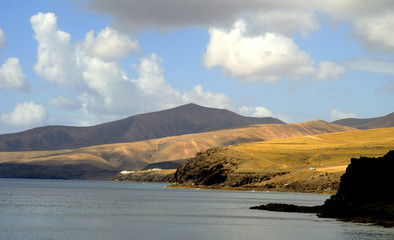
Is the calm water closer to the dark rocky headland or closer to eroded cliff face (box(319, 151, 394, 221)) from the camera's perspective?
the dark rocky headland

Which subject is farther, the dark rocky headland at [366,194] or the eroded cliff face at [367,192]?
the eroded cliff face at [367,192]

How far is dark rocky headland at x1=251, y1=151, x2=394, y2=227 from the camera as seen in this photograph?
258ft

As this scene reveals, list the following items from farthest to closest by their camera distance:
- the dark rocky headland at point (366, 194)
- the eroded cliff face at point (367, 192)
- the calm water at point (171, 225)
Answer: the eroded cliff face at point (367, 192) < the dark rocky headland at point (366, 194) < the calm water at point (171, 225)

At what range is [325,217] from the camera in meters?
86.1

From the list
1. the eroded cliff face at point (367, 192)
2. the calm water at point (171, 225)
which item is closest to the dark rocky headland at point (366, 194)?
the eroded cliff face at point (367, 192)

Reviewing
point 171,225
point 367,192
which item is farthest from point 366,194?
point 171,225

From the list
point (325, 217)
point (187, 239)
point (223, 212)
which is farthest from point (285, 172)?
point (187, 239)

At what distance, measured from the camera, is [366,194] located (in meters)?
83.1

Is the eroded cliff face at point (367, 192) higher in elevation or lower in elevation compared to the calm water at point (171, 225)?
higher

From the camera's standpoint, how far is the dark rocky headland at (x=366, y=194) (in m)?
78.6

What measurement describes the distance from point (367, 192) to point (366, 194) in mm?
352

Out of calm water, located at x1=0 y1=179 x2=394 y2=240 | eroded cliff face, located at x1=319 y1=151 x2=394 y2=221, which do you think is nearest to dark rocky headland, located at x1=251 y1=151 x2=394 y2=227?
eroded cliff face, located at x1=319 y1=151 x2=394 y2=221

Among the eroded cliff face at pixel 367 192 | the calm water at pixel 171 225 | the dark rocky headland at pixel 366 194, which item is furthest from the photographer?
the eroded cliff face at pixel 367 192

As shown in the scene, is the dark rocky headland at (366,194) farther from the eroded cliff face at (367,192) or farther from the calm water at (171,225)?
the calm water at (171,225)
